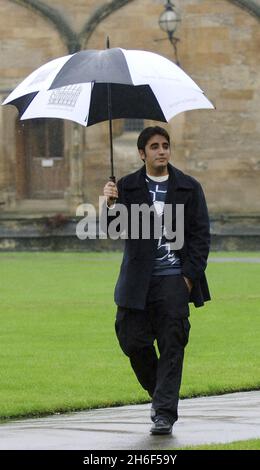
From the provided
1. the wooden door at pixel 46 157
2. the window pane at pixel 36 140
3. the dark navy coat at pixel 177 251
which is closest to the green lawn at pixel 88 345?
the dark navy coat at pixel 177 251

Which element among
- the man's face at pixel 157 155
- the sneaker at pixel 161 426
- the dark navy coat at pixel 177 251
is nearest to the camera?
the sneaker at pixel 161 426

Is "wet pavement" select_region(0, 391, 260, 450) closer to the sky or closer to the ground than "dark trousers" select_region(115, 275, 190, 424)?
closer to the ground

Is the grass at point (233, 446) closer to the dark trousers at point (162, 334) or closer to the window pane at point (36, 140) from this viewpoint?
the dark trousers at point (162, 334)

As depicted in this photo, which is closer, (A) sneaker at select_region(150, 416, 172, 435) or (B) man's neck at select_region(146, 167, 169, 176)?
(A) sneaker at select_region(150, 416, 172, 435)

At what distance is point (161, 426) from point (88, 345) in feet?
21.5

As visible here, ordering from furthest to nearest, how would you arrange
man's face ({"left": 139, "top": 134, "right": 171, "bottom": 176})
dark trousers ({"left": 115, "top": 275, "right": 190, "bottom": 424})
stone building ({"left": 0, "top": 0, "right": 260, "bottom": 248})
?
1. stone building ({"left": 0, "top": 0, "right": 260, "bottom": 248})
2. man's face ({"left": 139, "top": 134, "right": 171, "bottom": 176})
3. dark trousers ({"left": 115, "top": 275, "right": 190, "bottom": 424})

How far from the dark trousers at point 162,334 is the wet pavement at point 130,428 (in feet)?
0.88

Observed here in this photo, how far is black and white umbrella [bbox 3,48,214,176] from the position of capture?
12109 millimetres

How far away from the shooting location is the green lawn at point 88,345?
13.8 m

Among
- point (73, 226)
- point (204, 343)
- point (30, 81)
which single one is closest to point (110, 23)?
point (73, 226)

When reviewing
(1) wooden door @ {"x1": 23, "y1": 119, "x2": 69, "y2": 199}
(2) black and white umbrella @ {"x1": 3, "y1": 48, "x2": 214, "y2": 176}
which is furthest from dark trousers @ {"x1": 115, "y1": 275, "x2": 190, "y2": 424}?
(1) wooden door @ {"x1": 23, "y1": 119, "x2": 69, "y2": 199}

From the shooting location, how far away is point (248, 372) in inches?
600

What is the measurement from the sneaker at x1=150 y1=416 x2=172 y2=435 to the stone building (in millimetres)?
34732

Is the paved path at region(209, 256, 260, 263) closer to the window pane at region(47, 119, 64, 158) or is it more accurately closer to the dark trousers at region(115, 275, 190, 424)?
the window pane at region(47, 119, 64, 158)
